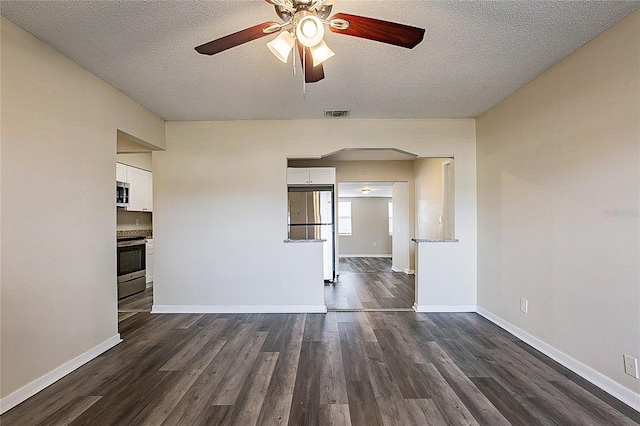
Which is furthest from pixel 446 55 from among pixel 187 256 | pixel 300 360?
pixel 187 256

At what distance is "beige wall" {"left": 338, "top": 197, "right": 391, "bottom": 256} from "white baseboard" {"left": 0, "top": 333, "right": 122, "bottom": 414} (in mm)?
8190

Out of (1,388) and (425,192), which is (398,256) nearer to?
(425,192)

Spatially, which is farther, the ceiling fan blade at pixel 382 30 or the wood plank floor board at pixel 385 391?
the wood plank floor board at pixel 385 391

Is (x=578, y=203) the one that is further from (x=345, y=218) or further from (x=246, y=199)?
(x=345, y=218)

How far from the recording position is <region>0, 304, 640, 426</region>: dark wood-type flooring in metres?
1.89

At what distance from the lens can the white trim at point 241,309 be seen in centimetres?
396

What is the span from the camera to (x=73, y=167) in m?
2.54

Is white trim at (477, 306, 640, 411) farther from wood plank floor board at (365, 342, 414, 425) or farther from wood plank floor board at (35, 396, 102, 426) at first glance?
wood plank floor board at (35, 396, 102, 426)

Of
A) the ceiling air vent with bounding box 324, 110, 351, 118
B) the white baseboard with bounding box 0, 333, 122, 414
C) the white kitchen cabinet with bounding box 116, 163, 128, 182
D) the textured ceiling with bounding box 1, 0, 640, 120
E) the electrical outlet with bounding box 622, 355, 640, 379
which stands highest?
the textured ceiling with bounding box 1, 0, 640, 120

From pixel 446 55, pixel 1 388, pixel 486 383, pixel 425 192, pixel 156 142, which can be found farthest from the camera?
pixel 425 192

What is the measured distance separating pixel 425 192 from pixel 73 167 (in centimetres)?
519

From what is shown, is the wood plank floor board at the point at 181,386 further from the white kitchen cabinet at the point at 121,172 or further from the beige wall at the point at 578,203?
the white kitchen cabinet at the point at 121,172

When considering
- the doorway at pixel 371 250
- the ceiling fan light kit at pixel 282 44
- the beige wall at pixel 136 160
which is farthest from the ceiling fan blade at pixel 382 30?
the beige wall at pixel 136 160

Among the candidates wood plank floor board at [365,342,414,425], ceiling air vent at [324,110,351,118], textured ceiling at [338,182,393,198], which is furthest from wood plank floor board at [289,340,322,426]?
textured ceiling at [338,182,393,198]
